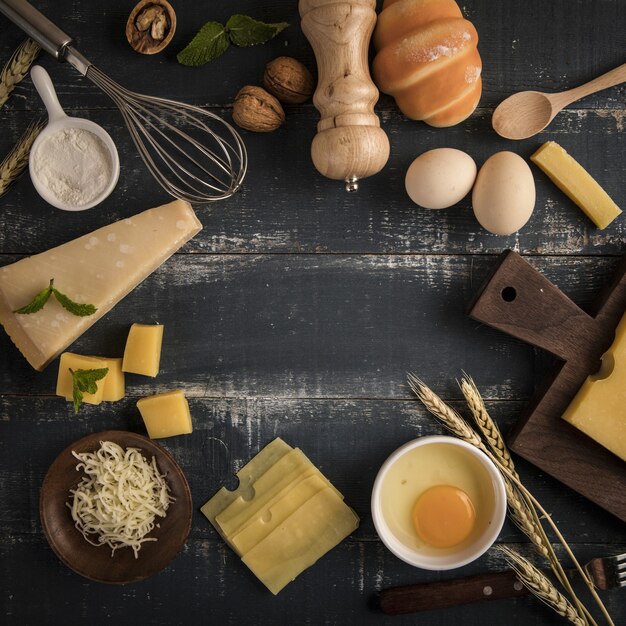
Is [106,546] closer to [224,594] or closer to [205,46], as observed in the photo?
[224,594]

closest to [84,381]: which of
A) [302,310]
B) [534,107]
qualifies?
[302,310]

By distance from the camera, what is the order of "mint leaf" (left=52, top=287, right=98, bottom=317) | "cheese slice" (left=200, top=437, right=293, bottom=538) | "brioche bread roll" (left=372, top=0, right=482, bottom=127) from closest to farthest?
"brioche bread roll" (left=372, top=0, right=482, bottom=127) → "mint leaf" (left=52, top=287, right=98, bottom=317) → "cheese slice" (left=200, top=437, right=293, bottom=538)

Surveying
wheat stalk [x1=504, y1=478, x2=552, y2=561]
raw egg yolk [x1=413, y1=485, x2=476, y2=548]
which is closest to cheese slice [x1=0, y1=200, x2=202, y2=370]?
raw egg yolk [x1=413, y1=485, x2=476, y2=548]

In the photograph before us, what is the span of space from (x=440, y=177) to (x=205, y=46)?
0.56 m

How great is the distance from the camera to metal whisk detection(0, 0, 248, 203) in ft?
4.30

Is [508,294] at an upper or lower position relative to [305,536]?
upper

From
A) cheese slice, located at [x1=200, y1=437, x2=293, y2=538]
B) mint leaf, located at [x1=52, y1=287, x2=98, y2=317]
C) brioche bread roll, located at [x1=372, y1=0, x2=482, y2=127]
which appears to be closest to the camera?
brioche bread roll, located at [x1=372, y1=0, x2=482, y2=127]

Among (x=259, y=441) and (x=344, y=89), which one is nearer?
(x=344, y=89)

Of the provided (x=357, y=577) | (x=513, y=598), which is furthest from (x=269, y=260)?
(x=513, y=598)

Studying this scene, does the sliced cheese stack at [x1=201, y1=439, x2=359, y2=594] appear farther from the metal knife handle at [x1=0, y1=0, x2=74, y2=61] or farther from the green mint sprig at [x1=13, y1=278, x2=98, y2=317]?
the metal knife handle at [x1=0, y1=0, x2=74, y2=61]

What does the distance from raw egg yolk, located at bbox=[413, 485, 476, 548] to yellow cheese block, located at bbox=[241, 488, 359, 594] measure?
150 mm

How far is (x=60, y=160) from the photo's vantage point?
1.31m

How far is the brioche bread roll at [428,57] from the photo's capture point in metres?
1.19

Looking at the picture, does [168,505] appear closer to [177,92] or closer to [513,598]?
[513,598]
